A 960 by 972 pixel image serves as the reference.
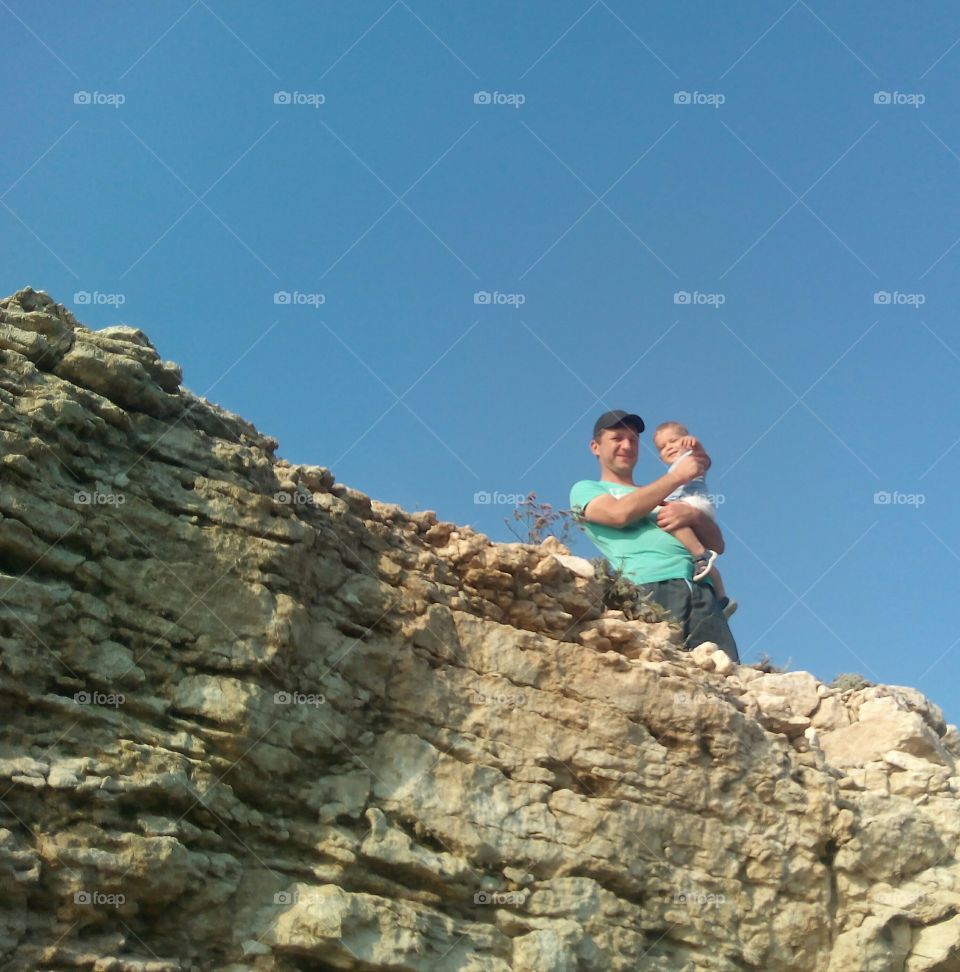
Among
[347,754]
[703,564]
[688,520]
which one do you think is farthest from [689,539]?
[347,754]

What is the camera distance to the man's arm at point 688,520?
1216 centimetres

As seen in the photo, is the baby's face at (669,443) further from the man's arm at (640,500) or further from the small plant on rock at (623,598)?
the small plant on rock at (623,598)

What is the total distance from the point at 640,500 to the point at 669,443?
0.99m

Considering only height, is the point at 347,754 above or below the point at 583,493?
below

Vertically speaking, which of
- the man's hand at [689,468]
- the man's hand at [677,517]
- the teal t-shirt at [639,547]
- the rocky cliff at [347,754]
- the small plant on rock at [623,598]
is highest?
the man's hand at [689,468]

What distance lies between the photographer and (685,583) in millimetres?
11672

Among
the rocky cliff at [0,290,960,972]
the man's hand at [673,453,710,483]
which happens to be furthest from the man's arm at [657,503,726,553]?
the rocky cliff at [0,290,960,972]

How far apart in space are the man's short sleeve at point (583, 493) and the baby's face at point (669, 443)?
0.77 meters

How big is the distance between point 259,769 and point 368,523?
2.48 metres

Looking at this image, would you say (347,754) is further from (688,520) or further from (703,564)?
(688,520)

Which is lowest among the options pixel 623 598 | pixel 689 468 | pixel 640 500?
pixel 623 598

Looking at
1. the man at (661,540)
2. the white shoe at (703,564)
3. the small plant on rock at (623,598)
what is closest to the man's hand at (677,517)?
the man at (661,540)

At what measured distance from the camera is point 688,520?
12164 millimetres

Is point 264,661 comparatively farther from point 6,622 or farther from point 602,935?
point 602,935
